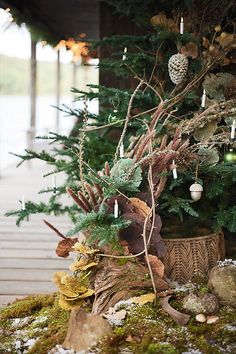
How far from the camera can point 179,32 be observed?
2318mm

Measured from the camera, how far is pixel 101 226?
1.79 m

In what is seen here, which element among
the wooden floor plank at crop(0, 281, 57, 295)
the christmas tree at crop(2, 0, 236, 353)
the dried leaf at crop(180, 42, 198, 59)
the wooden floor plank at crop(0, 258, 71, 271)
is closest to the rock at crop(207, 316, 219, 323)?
the christmas tree at crop(2, 0, 236, 353)

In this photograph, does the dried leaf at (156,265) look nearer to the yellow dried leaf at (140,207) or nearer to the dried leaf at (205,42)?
the yellow dried leaf at (140,207)

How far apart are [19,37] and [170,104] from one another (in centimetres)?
310

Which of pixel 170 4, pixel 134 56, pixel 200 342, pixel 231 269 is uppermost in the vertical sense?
pixel 170 4

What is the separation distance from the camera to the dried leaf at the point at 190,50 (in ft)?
7.70

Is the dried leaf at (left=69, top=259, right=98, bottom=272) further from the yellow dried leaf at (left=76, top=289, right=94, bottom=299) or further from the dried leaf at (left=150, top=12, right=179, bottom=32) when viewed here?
the dried leaf at (left=150, top=12, right=179, bottom=32)

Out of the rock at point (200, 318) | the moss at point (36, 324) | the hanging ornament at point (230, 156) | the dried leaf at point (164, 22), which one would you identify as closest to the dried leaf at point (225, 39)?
the dried leaf at point (164, 22)

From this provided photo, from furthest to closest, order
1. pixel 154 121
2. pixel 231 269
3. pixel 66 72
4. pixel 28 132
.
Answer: pixel 66 72, pixel 28 132, pixel 154 121, pixel 231 269

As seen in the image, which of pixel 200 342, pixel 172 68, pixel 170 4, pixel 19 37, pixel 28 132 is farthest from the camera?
pixel 28 132

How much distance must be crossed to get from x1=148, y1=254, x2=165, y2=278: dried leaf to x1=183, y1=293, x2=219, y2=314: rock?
0.13m

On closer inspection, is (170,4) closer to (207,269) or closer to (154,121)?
(154,121)

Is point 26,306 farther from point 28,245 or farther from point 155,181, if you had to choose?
point 28,245

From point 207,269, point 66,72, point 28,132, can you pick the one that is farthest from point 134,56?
point 66,72
